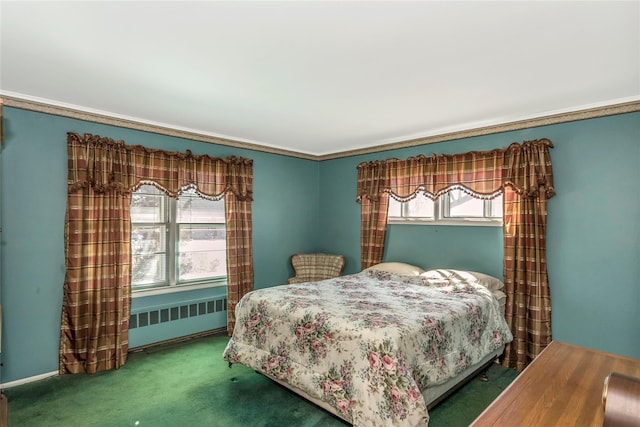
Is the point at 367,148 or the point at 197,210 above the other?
the point at 367,148

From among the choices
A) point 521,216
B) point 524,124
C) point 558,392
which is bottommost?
point 558,392

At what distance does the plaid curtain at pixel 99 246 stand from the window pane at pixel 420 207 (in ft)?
9.61

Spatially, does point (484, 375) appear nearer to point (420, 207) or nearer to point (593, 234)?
point (593, 234)

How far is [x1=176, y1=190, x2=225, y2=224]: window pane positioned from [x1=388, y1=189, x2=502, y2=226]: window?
87.9 inches

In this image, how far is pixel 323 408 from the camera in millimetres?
2527

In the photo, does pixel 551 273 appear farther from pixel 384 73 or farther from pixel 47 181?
pixel 47 181

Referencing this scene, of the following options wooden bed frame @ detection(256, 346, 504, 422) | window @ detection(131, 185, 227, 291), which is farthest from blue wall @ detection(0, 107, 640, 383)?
wooden bed frame @ detection(256, 346, 504, 422)

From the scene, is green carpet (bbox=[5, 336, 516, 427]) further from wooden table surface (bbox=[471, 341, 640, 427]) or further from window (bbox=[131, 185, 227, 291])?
wooden table surface (bbox=[471, 341, 640, 427])

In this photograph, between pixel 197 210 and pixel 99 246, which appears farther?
pixel 197 210

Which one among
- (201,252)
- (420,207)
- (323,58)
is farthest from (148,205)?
(420,207)

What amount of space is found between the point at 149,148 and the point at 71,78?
120cm

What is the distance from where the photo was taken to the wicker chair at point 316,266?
15.9ft

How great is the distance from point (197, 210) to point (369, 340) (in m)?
2.83

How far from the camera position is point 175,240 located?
Result: 13.1ft
